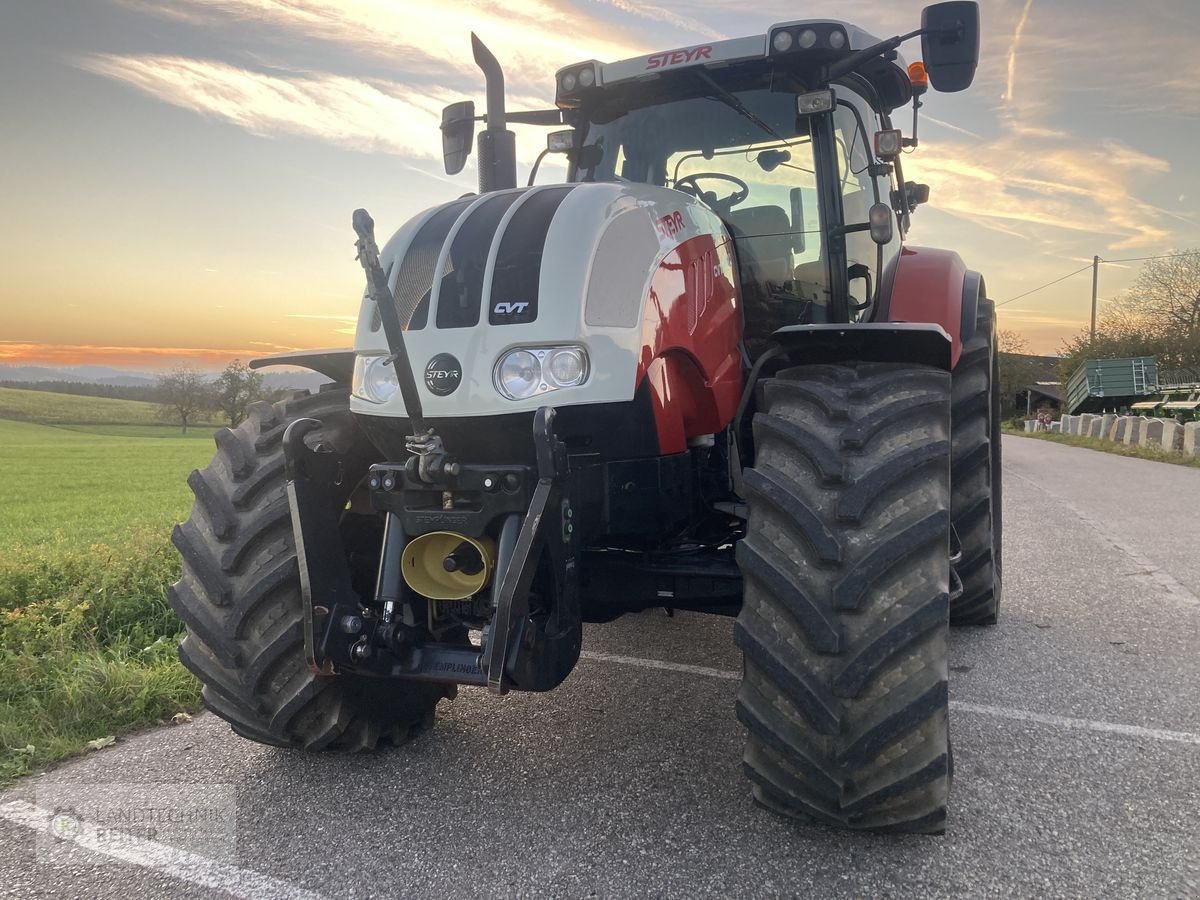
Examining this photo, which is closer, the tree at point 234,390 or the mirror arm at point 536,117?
the mirror arm at point 536,117

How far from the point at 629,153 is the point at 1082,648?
3.45 metres

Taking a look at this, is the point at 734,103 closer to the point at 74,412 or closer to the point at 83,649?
the point at 83,649

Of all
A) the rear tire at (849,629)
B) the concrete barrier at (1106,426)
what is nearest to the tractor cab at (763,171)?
the rear tire at (849,629)

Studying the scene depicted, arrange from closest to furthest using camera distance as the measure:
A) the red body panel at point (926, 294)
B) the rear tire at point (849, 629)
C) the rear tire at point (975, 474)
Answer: the rear tire at point (849, 629) < the red body panel at point (926, 294) < the rear tire at point (975, 474)

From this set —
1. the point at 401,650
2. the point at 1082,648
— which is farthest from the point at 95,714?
the point at 1082,648

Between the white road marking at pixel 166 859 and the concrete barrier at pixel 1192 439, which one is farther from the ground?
the white road marking at pixel 166 859

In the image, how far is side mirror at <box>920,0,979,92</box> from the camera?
2955 millimetres

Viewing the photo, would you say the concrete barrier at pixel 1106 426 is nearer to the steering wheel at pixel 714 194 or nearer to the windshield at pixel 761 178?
the windshield at pixel 761 178

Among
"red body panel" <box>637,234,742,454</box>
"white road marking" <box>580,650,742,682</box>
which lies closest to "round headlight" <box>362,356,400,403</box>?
"red body panel" <box>637,234,742,454</box>

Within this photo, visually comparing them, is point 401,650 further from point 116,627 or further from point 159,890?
point 116,627

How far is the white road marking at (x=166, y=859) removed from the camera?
93.0 inches

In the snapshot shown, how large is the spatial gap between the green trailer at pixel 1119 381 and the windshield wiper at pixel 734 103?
131ft

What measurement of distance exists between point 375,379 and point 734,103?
1925mm

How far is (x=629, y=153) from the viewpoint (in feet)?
12.6
